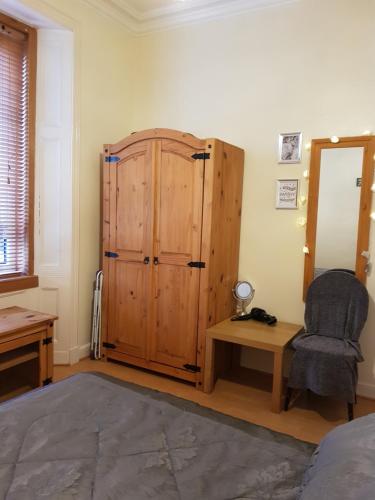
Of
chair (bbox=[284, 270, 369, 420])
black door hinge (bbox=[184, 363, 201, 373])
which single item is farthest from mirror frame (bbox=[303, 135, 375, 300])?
black door hinge (bbox=[184, 363, 201, 373])

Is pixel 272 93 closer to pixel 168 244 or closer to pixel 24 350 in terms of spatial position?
pixel 168 244

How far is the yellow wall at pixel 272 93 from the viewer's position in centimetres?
288

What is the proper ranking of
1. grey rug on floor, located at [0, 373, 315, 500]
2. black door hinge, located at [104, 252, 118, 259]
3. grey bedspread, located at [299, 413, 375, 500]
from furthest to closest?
black door hinge, located at [104, 252, 118, 259] → grey rug on floor, located at [0, 373, 315, 500] → grey bedspread, located at [299, 413, 375, 500]

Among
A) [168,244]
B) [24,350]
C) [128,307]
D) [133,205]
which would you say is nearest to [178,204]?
[168,244]

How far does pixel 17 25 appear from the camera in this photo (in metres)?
2.98

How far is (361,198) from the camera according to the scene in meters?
2.85

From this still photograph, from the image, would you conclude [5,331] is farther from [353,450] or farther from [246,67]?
[246,67]

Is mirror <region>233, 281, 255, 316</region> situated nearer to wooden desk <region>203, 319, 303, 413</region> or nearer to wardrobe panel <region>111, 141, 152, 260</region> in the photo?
wooden desk <region>203, 319, 303, 413</region>

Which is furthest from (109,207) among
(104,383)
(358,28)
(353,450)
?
(353,450)

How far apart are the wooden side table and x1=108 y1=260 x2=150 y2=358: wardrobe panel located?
2.20ft

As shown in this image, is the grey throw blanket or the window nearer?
the grey throw blanket

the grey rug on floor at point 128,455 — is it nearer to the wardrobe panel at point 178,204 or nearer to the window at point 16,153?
the wardrobe panel at point 178,204

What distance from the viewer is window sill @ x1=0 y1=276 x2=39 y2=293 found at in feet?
9.88

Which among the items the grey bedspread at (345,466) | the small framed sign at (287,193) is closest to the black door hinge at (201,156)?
the small framed sign at (287,193)
